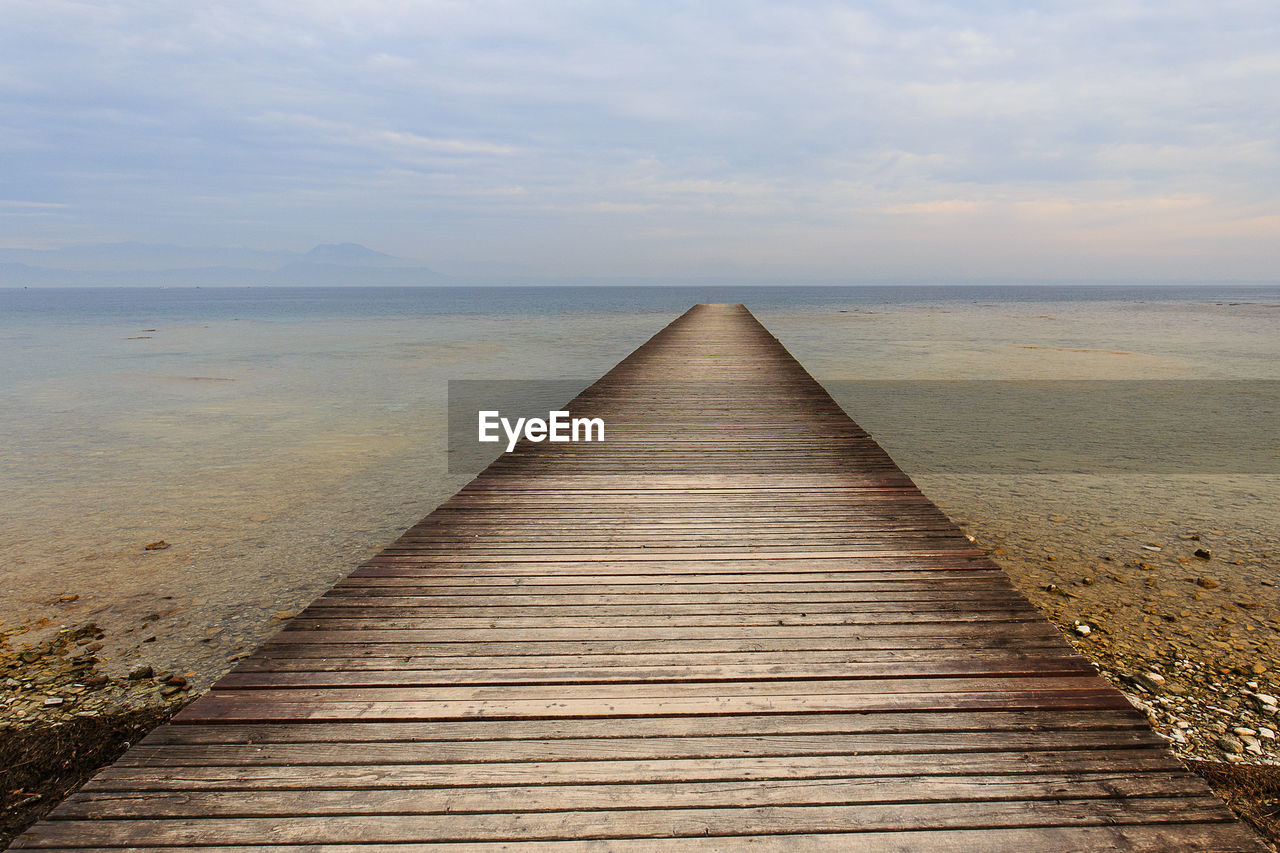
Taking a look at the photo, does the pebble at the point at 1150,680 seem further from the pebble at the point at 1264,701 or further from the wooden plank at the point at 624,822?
the wooden plank at the point at 624,822

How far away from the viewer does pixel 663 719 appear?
2.52 m

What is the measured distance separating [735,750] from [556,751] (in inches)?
22.1

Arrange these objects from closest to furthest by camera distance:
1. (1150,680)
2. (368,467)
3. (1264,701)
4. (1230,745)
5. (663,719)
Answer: (663,719), (1230,745), (1264,701), (1150,680), (368,467)

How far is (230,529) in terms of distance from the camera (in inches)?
272

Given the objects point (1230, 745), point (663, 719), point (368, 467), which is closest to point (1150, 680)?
point (1230, 745)

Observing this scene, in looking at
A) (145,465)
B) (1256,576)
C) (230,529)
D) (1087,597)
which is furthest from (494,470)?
(145,465)

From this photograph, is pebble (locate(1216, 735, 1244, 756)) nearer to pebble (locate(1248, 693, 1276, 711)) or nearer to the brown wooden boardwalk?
pebble (locate(1248, 693, 1276, 711))

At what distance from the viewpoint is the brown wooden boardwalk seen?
6.73 feet

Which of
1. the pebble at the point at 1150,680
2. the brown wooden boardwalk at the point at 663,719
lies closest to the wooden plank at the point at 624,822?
the brown wooden boardwalk at the point at 663,719

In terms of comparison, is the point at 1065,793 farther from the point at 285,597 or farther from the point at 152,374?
the point at 152,374

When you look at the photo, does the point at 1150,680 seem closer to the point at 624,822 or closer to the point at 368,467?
the point at 624,822

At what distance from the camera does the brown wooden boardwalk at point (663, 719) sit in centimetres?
205

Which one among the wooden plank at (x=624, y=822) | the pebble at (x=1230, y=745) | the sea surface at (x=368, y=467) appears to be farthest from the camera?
the sea surface at (x=368, y=467)

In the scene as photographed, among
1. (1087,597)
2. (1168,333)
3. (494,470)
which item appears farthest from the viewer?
(1168,333)
